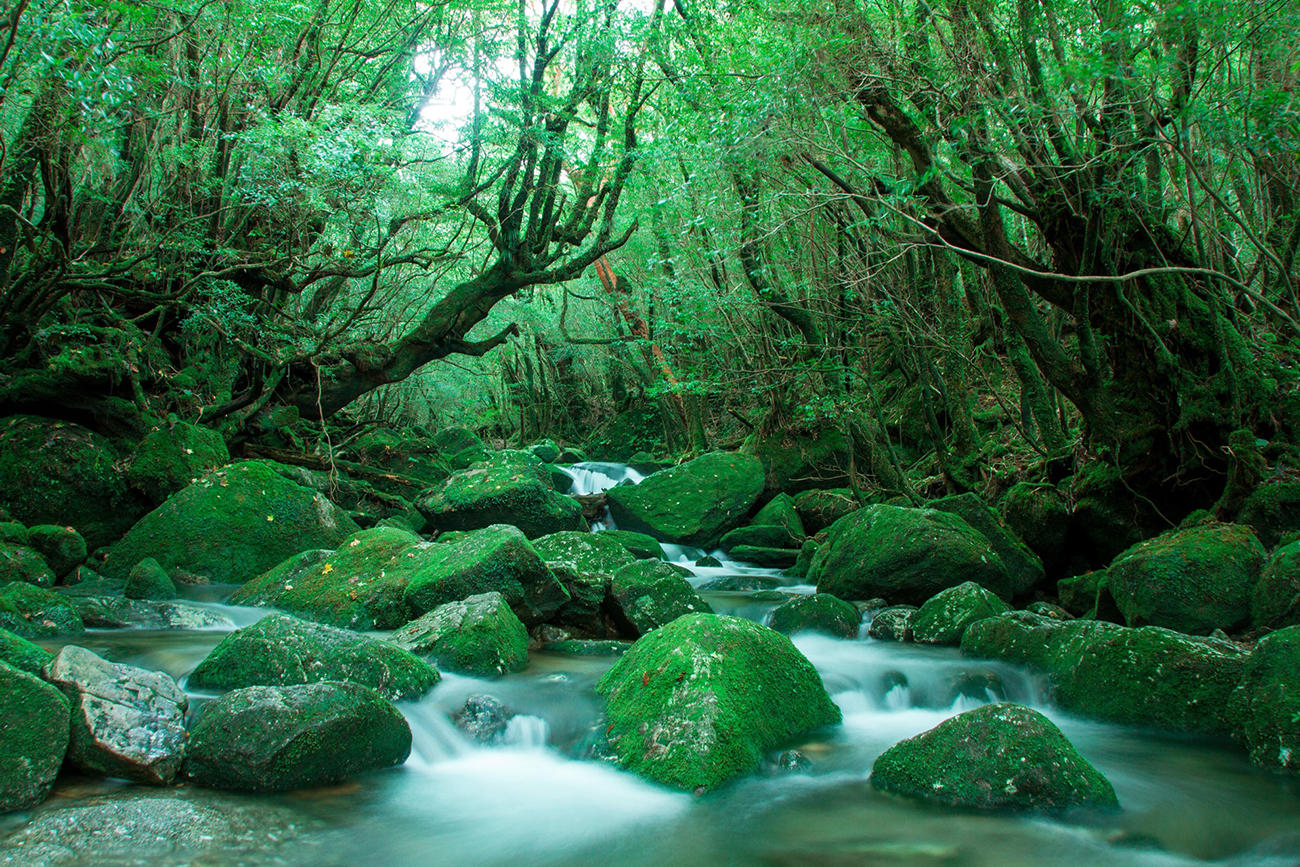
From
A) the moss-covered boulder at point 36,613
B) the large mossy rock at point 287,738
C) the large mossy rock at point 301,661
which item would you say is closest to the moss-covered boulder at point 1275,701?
the large mossy rock at point 287,738

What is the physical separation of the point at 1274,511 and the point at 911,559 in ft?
9.04

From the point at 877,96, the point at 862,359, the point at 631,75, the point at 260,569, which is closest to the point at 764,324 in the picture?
the point at 862,359

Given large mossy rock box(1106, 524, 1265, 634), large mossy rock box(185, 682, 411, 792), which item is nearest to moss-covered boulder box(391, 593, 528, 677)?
large mossy rock box(185, 682, 411, 792)

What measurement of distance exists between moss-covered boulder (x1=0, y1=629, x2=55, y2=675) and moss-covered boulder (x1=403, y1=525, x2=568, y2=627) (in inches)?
101

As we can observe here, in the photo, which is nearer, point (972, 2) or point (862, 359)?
point (972, 2)

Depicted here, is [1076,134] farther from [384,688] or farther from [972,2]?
[384,688]

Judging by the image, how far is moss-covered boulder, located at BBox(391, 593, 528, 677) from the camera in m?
5.09

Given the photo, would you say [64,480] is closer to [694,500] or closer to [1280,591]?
[694,500]

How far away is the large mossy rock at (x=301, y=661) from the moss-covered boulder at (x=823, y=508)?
8109 mm

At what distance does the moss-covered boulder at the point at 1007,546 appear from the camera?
778cm

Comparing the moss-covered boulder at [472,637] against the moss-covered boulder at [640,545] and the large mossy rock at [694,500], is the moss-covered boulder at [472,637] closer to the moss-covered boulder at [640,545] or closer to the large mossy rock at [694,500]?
the moss-covered boulder at [640,545]

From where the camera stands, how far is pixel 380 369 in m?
11.8

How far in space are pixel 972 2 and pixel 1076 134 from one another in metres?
1.52

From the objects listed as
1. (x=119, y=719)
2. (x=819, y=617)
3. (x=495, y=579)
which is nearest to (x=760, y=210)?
(x=819, y=617)
